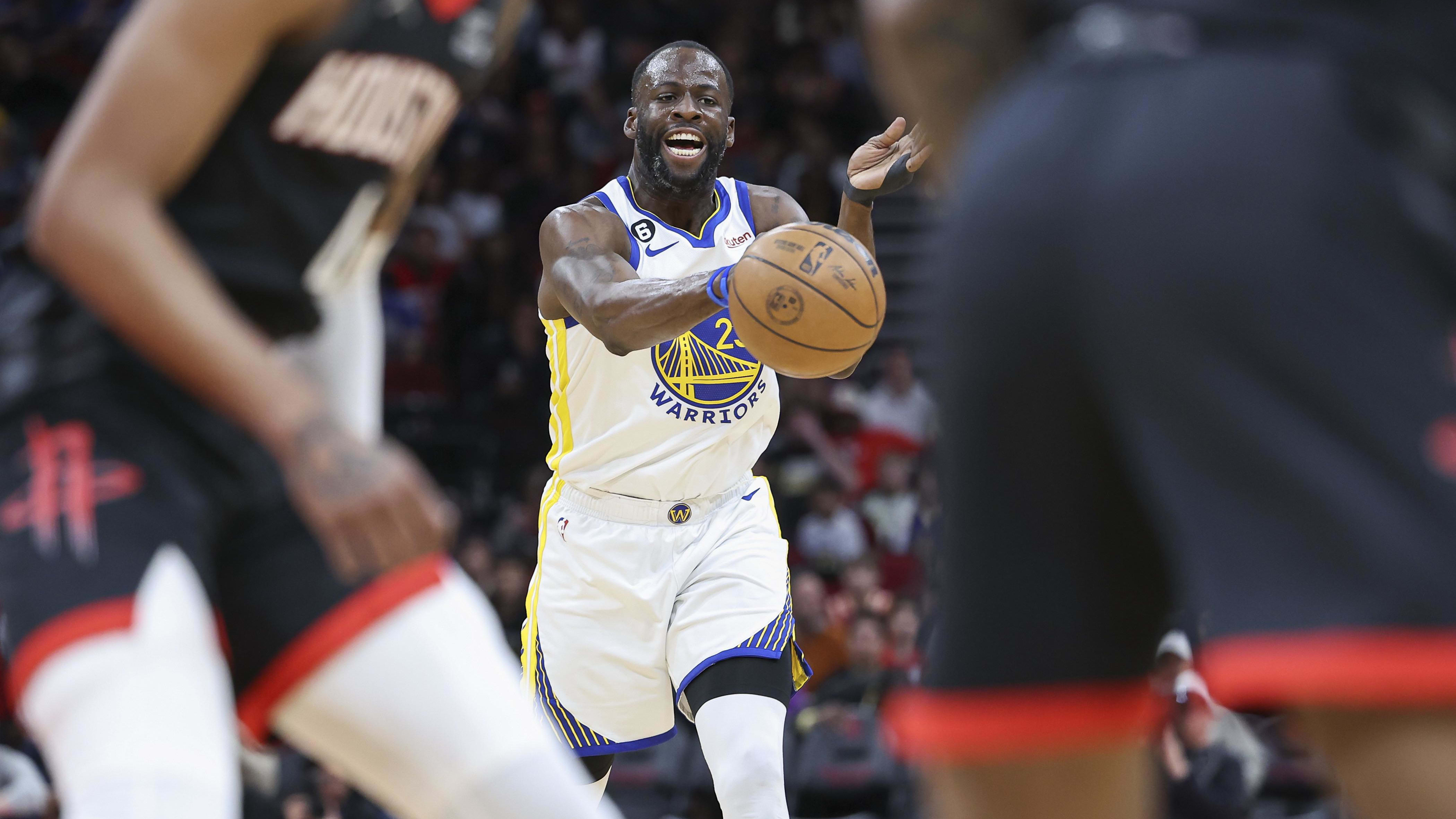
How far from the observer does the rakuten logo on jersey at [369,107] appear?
1968 mm

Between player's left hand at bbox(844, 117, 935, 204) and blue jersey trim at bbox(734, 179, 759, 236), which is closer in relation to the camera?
player's left hand at bbox(844, 117, 935, 204)

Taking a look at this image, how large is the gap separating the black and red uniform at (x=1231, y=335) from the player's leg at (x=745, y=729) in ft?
8.67

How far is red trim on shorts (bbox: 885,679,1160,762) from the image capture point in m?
1.46

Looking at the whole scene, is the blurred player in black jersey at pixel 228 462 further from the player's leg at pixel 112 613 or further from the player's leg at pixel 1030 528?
the player's leg at pixel 1030 528

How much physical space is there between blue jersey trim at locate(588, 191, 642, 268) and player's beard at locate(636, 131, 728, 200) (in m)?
0.15

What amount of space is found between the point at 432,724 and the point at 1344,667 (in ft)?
3.68

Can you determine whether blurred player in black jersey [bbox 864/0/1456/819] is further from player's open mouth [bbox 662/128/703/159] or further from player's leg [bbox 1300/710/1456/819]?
player's open mouth [bbox 662/128/703/159]

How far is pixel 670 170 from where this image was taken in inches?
181

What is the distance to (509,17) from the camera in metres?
2.21

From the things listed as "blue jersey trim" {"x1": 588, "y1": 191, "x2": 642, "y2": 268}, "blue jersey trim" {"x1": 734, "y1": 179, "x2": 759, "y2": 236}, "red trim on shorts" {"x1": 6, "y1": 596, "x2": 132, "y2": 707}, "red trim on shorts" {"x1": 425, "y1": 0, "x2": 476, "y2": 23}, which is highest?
"red trim on shorts" {"x1": 425, "y1": 0, "x2": 476, "y2": 23}

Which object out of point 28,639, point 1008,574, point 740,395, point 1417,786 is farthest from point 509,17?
point 740,395

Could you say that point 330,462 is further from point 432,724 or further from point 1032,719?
point 1032,719

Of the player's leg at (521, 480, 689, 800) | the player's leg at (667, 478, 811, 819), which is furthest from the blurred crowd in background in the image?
the player's leg at (667, 478, 811, 819)

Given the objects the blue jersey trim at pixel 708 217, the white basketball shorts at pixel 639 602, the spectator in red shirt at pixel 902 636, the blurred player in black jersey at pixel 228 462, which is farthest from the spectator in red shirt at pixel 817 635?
the blurred player in black jersey at pixel 228 462
